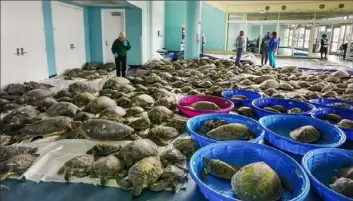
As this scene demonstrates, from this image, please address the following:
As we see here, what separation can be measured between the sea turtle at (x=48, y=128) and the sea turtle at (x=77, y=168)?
0.81 metres

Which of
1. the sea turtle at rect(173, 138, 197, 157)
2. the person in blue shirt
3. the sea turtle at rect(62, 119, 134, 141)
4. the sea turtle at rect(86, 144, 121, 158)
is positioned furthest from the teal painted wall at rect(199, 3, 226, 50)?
the sea turtle at rect(86, 144, 121, 158)

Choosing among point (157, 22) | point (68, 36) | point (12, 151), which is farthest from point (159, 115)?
point (157, 22)

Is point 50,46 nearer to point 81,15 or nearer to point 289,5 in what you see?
point 81,15

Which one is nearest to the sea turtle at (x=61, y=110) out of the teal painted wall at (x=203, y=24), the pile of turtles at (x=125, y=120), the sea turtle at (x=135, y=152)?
the pile of turtles at (x=125, y=120)

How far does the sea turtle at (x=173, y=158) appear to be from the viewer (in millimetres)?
2564

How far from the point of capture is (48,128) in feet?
10.2

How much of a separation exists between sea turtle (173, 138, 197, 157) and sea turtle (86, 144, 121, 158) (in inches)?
25.6

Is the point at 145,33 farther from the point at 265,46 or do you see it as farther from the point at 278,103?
the point at 278,103

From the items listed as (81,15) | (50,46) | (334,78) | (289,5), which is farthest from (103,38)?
(289,5)

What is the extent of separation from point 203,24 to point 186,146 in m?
14.6

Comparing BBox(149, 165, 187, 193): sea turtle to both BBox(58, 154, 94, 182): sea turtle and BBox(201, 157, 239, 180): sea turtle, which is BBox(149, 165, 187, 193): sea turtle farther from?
BBox(58, 154, 94, 182): sea turtle

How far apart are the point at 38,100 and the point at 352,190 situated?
15.0 ft

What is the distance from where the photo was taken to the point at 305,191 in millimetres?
1878

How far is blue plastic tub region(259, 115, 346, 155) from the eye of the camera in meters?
2.74
